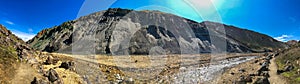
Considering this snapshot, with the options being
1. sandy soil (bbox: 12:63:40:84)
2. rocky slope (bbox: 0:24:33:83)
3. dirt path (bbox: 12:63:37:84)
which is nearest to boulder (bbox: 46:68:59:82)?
sandy soil (bbox: 12:63:40:84)

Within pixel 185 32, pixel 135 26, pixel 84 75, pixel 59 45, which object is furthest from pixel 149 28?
pixel 84 75

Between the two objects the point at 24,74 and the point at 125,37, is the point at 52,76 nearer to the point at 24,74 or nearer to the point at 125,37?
the point at 24,74

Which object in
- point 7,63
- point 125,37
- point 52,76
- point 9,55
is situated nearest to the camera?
point 7,63

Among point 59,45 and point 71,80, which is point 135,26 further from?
point 71,80

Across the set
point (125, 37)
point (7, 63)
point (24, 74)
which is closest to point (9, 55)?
point (7, 63)

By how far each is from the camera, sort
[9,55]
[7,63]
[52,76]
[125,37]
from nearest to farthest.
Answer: [7,63] → [52,76] → [9,55] → [125,37]

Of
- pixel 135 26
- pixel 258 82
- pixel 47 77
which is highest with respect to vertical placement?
pixel 135 26

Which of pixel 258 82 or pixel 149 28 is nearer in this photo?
pixel 258 82
